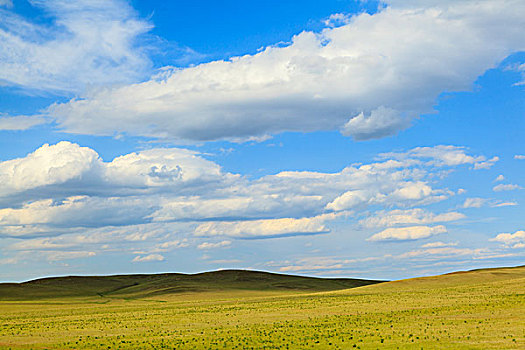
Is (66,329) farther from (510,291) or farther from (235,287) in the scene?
(235,287)

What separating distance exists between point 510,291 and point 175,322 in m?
57.8

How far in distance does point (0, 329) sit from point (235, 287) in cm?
11818

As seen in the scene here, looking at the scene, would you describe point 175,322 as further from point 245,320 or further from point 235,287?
point 235,287

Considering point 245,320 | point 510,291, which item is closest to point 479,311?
point 245,320

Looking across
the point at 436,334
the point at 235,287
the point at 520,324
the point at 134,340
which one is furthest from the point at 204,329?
A: the point at 235,287

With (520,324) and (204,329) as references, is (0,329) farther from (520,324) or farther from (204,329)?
(520,324)

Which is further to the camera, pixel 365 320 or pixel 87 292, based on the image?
pixel 87 292

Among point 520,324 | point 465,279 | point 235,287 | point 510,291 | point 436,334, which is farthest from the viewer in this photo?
point 235,287

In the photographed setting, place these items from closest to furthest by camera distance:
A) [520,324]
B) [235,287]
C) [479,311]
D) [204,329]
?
[520,324]
[204,329]
[479,311]
[235,287]

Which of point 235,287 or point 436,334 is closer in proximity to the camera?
point 436,334

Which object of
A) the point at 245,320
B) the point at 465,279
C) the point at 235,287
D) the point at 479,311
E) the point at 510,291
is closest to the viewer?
the point at 479,311

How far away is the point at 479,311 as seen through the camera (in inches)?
2516

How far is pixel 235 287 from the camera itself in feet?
602

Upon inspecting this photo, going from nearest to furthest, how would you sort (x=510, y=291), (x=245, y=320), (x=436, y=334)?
1. (x=436, y=334)
2. (x=245, y=320)
3. (x=510, y=291)
